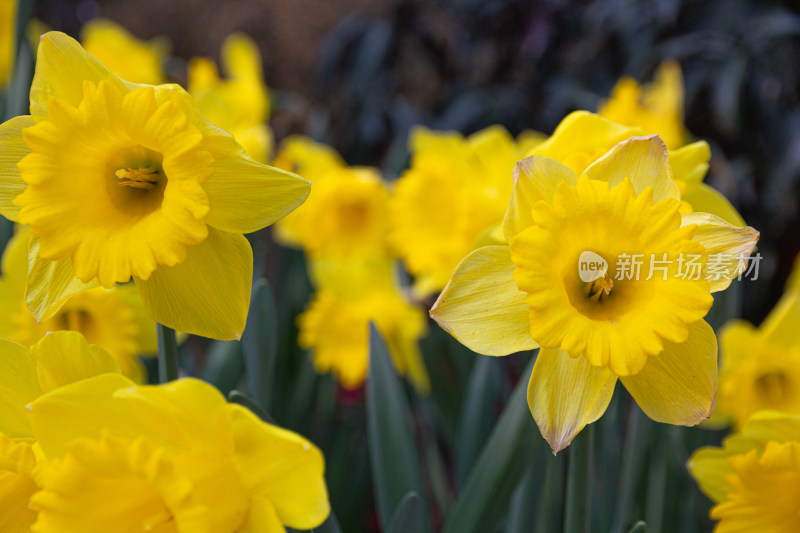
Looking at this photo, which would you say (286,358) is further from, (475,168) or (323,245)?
(475,168)

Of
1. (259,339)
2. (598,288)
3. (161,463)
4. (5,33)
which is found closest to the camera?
(161,463)

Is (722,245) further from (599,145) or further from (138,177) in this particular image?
(138,177)

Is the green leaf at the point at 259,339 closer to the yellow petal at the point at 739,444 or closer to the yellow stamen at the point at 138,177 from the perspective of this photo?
the yellow stamen at the point at 138,177

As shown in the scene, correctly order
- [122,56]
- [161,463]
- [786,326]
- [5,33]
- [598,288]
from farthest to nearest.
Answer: [122,56] → [5,33] → [786,326] → [598,288] → [161,463]

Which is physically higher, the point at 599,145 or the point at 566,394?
the point at 599,145

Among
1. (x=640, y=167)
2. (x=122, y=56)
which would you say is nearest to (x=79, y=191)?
(x=640, y=167)

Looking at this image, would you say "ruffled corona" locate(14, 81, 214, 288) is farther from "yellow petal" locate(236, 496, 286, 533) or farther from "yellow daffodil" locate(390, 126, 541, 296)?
"yellow daffodil" locate(390, 126, 541, 296)
